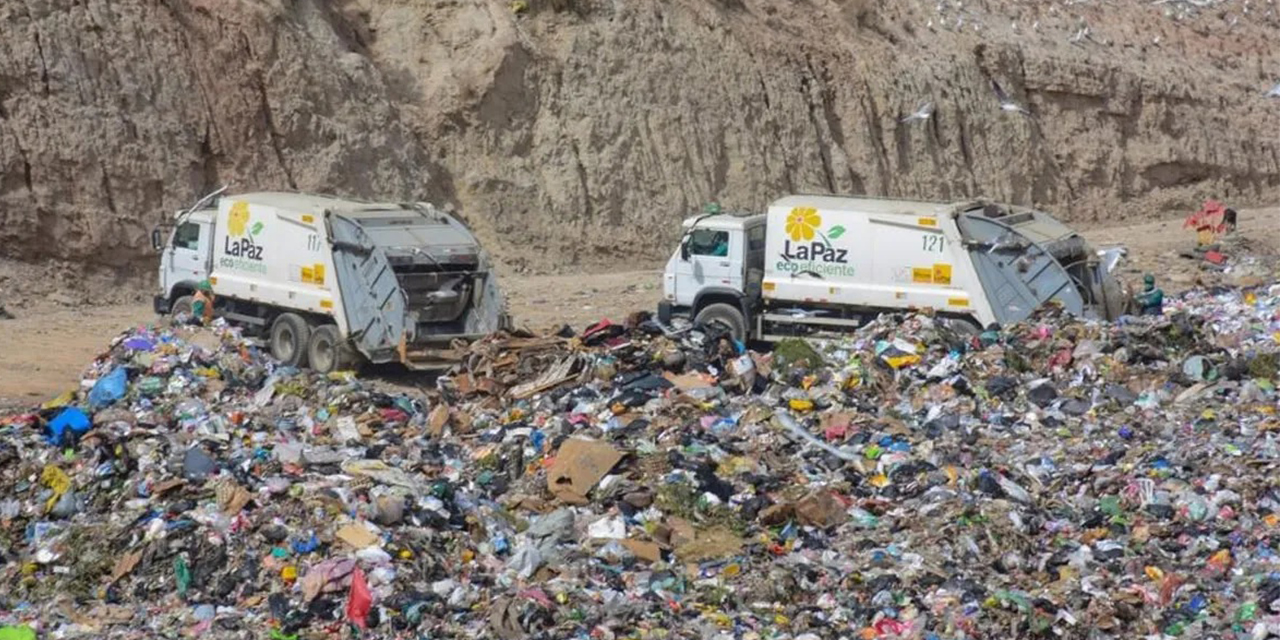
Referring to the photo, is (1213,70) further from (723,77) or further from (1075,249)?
(1075,249)

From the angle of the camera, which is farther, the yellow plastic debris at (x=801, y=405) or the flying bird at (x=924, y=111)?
A: the flying bird at (x=924, y=111)

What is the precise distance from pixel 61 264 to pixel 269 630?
1407cm

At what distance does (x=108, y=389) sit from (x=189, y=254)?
431 centimetres

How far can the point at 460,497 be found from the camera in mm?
12664

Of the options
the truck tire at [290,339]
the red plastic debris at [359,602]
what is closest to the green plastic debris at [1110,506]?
the red plastic debris at [359,602]

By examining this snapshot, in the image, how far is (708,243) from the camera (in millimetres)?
19250

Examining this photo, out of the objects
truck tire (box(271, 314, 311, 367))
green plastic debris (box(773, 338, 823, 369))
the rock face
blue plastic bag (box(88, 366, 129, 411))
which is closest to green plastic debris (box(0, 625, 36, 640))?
blue plastic bag (box(88, 366, 129, 411))

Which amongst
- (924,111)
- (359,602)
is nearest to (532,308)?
(924,111)

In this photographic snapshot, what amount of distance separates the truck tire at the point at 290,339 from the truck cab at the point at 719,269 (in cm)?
379

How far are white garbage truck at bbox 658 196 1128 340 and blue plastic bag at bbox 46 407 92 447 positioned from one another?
23.9 feet

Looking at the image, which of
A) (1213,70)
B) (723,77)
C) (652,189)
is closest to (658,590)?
(652,189)

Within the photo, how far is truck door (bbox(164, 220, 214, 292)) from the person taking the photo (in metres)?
19.1

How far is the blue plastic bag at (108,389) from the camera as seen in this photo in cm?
1498

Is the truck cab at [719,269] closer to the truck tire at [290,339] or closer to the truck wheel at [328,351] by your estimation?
the truck wheel at [328,351]
